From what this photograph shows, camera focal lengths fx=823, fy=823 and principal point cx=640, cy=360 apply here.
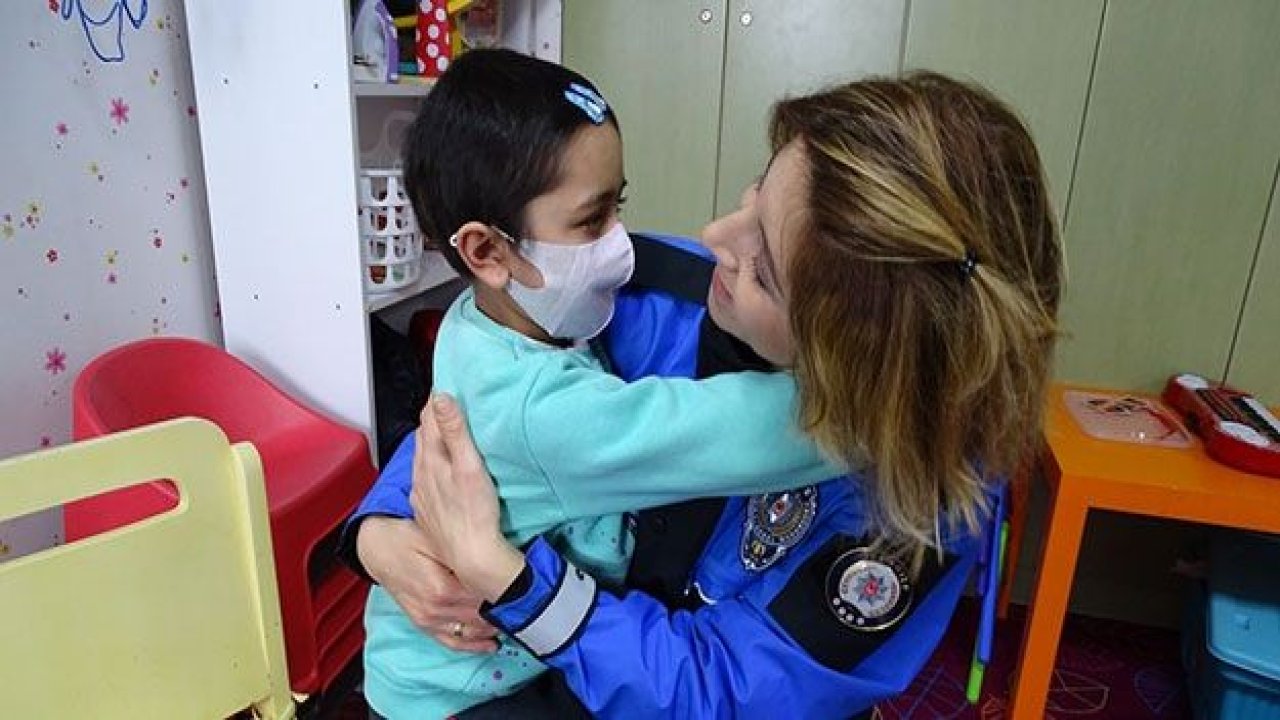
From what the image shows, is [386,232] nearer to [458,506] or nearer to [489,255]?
[489,255]

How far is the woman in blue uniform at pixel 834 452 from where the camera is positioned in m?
0.63

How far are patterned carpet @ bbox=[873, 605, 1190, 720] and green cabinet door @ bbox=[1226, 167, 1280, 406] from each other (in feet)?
2.26

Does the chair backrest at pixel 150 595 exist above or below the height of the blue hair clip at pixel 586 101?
below

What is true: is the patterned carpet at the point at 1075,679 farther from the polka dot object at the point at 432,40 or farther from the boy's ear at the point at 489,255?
the polka dot object at the point at 432,40

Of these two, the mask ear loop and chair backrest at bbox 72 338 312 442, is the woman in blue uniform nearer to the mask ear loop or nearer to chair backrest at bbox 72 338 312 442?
the mask ear loop

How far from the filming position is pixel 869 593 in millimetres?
736

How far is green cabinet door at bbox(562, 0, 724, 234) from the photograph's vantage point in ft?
6.42

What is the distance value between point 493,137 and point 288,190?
2.54ft

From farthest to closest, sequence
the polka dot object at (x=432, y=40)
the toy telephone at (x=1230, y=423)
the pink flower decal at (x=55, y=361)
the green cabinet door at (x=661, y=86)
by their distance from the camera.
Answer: the green cabinet door at (x=661, y=86), the polka dot object at (x=432, y=40), the toy telephone at (x=1230, y=423), the pink flower decal at (x=55, y=361)

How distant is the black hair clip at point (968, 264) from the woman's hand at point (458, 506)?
1.48 ft

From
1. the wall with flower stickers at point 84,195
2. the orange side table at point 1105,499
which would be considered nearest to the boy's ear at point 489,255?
the wall with flower stickers at point 84,195

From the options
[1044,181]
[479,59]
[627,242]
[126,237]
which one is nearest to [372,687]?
[627,242]

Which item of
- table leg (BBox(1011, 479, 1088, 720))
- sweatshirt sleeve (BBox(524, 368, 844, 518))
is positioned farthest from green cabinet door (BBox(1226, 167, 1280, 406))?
sweatshirt sleeve (BBox(524, 368, 844, 518))

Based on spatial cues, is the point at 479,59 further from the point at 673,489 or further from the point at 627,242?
the point at 673,489
